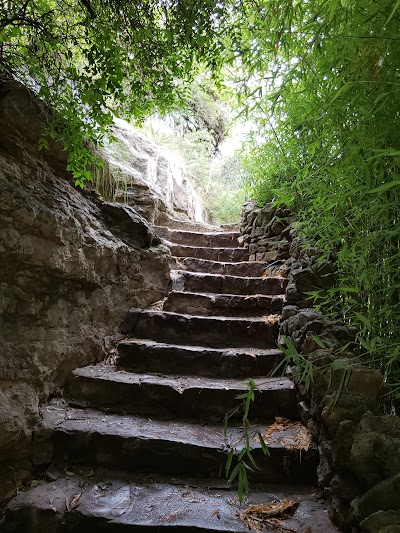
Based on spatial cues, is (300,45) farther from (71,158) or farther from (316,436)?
(316,436)

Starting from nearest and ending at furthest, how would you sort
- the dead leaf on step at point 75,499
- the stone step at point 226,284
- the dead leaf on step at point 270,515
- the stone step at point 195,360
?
1. the dead leaf on step at point 270,515
2. the dead leaf on step at point 75,499
3. the stone step at point 195,360
4. the stone step at point 226,284

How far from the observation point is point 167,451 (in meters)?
2.03

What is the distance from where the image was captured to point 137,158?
630 centimetres

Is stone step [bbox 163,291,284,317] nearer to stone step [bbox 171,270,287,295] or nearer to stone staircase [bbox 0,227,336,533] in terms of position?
stone staircase [bbox 0,227,336,533]

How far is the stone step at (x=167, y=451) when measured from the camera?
1.97m

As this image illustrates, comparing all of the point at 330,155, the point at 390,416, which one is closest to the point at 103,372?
the point at 390,416

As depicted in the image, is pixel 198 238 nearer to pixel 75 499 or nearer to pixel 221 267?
pixel 221 267

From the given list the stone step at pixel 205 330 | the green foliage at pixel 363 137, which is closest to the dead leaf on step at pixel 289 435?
the green foliage at pixel 363 137

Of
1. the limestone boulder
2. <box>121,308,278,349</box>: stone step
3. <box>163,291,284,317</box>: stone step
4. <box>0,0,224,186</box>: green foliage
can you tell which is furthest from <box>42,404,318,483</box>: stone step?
<box>0,0,224,186</box>: green foliage

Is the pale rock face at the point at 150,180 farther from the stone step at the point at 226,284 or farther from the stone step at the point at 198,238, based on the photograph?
the stone step at the point at 226,284

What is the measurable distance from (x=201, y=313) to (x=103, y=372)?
3.99 ft

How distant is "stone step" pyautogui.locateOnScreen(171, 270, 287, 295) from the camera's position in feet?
12.3

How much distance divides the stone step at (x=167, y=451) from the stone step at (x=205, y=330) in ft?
3.26

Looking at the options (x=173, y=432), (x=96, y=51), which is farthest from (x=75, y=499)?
(x=96, y=51)
